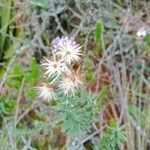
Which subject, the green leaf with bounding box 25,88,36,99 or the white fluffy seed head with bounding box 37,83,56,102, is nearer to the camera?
the white fluffy seed head with bounding box 37,83,56,102

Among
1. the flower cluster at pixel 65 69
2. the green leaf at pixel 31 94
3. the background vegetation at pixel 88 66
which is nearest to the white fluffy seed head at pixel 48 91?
the flower cluster at pixel 65 69

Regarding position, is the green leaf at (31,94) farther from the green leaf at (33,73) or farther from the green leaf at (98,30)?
the green leaf at (98,30)

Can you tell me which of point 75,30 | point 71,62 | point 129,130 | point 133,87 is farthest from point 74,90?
point 75,30

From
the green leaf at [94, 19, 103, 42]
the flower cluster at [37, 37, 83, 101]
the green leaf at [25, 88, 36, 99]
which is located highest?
the green leaf at [94, 19, 103, 42]

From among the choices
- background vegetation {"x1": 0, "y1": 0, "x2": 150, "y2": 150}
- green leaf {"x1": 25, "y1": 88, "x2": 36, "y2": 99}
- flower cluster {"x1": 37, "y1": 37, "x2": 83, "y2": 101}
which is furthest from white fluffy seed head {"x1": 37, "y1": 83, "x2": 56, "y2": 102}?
green leaf {"x1": 25, "y1": 88, "x2": 36, "y2": 99}

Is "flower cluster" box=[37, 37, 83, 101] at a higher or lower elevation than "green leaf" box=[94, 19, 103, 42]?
lower

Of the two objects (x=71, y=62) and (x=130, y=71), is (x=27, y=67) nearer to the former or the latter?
(x=130, y=71)

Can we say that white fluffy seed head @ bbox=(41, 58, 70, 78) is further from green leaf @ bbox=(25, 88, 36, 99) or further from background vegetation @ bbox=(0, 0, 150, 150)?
green leaf @ bbox=(25, 88, 36, 99)

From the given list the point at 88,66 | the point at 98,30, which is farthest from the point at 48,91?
the point at 98,30
